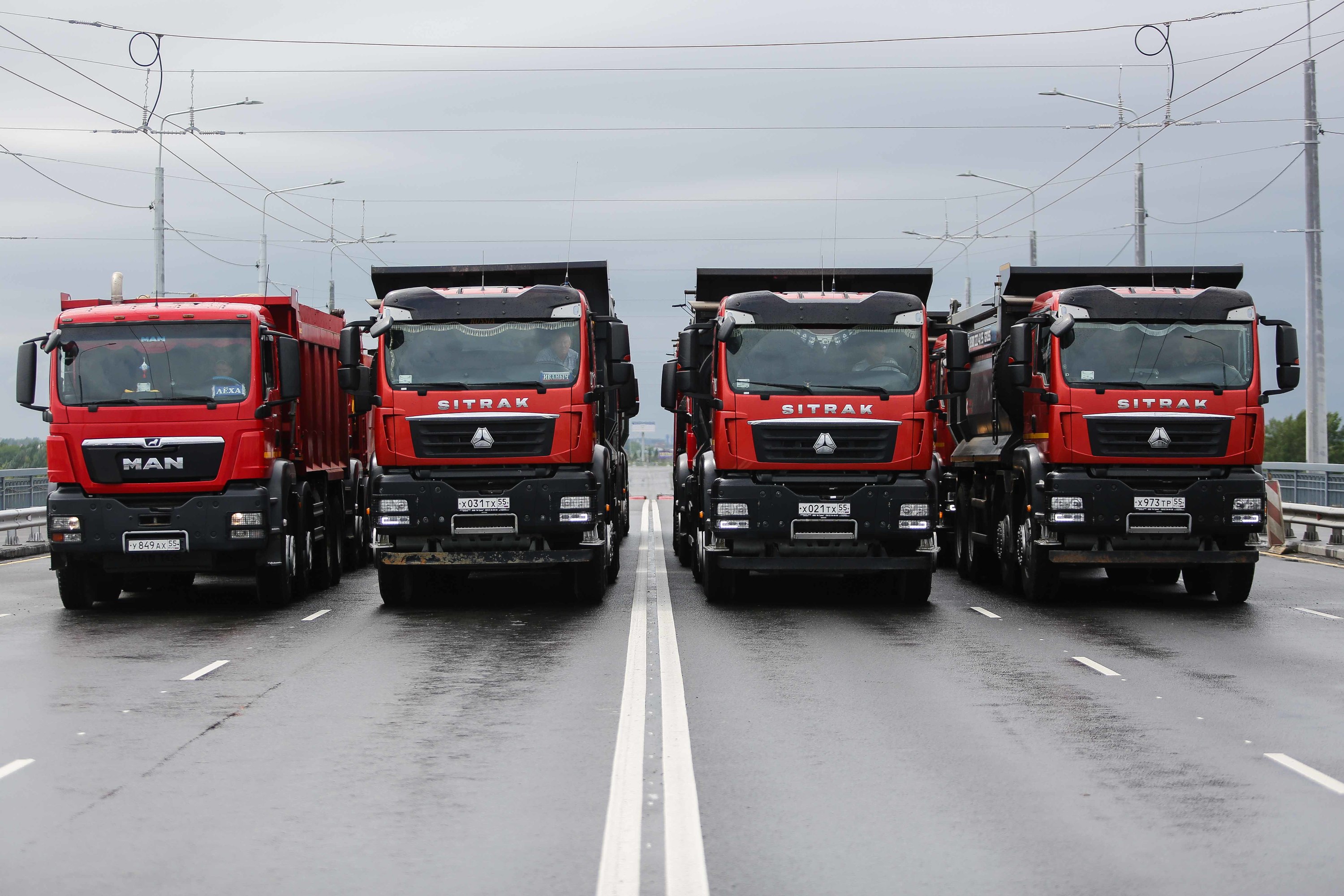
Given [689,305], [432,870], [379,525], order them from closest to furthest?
[432,870] < [379,525] < [689,305]

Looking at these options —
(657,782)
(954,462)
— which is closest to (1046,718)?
(657,782)

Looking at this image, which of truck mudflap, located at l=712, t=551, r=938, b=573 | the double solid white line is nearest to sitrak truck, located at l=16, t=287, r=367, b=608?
truck mudflap, located at l=712, t=551, r=938, b=573

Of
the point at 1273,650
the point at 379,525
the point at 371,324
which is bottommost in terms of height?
the point at 1273,650

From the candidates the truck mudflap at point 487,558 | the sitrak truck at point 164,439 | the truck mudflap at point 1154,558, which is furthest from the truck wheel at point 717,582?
the sitrak truck at point 164,439

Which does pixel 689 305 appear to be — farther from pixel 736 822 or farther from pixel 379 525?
pixel 736 822

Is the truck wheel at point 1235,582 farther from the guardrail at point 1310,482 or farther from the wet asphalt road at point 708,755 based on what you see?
the guardrail at point 1310,482

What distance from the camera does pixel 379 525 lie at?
15492 mm

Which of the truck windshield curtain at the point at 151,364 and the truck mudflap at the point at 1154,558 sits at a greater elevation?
the truck windshield curtain at the point at 151,364

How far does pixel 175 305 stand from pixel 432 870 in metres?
11.6

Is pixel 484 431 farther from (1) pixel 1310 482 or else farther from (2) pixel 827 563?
(1) pixel 1310 482

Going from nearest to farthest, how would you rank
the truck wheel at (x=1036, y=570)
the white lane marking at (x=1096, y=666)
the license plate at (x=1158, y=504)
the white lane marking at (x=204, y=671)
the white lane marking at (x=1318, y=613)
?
the white lane marking at (x=204, y=671) → the white lane marking at (x=1096, y=666) → the white lane marking at (x=1318, y=613) → the license plate at (x=1158, y=504) → the truck wheel at (x=1036, y=570)

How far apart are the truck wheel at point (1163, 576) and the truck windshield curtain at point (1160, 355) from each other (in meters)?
3.60

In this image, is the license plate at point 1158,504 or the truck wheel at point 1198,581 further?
the truck wheel at point 1198,581

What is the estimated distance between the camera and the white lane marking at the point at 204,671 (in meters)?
10.7
